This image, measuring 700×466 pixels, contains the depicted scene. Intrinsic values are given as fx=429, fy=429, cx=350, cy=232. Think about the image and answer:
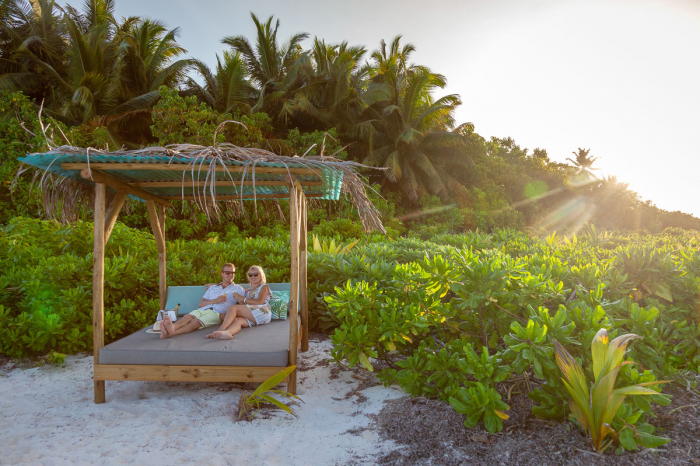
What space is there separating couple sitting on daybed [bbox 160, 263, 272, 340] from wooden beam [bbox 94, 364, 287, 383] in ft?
1.79

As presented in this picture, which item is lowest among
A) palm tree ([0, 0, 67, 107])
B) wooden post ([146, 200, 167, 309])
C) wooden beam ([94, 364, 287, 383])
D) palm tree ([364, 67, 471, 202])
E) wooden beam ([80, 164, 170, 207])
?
wooden beam ([94, 364, 287, 383])

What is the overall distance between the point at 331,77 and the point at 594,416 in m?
21.1

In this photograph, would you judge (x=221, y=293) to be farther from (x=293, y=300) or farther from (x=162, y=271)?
(x=293, y=300)

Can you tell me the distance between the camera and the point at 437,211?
21.6 meters

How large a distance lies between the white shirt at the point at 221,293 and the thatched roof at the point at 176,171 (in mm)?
1159

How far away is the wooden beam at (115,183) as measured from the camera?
3.60m

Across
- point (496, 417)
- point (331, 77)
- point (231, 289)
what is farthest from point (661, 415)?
point (331, 77)

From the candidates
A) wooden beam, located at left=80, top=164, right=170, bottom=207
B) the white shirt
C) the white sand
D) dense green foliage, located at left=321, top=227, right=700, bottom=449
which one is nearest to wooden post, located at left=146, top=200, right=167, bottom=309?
wooden beam, located at left=80, top=164, right=170, bottom=207

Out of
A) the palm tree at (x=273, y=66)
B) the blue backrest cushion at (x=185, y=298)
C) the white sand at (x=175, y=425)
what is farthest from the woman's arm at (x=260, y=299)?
the palm tree at (x=273, y=66)

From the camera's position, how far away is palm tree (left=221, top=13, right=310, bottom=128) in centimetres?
2038

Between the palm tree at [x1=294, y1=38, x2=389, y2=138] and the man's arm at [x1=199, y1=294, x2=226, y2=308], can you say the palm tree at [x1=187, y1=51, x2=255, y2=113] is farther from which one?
the man's arm at [x1=199, y1=294, x2=226, y2=308]

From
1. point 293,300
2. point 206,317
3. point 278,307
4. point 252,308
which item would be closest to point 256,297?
point 252,308

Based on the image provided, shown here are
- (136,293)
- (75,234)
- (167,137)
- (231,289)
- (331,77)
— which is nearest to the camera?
(231,289)

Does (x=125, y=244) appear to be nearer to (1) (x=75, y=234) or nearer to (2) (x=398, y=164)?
(1) (x=75, y=234)
